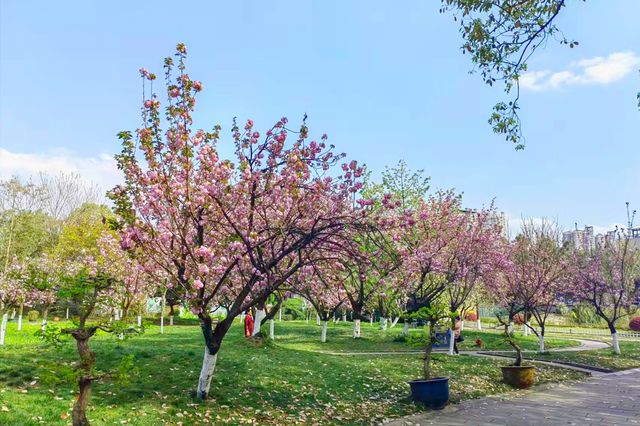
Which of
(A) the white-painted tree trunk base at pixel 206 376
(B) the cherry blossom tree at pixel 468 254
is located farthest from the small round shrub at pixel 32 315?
(A) the white-painted tree trunk base at pixel 206 376

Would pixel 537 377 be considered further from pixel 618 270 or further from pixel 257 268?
pixel 618 270

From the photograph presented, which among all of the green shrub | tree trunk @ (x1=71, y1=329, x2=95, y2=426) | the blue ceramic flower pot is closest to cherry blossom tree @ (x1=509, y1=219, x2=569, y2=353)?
the blue ceramic flower pot

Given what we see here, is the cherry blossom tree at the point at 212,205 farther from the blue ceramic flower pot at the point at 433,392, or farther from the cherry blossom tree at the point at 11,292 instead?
the cherry blossom tree at the point at 11,292

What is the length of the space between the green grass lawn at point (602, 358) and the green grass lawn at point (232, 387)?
169 inches

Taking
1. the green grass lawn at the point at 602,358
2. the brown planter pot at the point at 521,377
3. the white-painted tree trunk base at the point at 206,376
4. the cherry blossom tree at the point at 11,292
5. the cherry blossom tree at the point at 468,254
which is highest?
the cherry blossom tree at the point at 468,254

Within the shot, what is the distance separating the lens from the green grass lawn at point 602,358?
18616 mm

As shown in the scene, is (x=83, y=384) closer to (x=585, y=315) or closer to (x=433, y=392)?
(x=433, y=392)

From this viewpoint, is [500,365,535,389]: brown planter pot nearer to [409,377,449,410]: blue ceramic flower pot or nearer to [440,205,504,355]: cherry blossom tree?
[409,377,449,410]: blue ceramic flower pot

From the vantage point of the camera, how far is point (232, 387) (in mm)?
10016

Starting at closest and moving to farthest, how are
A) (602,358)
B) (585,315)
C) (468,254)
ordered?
(468,254) → (602,358) → (585,315)

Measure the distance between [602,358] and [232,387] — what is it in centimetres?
1737

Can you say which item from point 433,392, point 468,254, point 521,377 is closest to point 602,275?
point 468,254

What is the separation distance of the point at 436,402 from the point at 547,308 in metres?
16.7

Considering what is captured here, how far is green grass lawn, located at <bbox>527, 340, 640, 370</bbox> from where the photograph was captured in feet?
61.1
